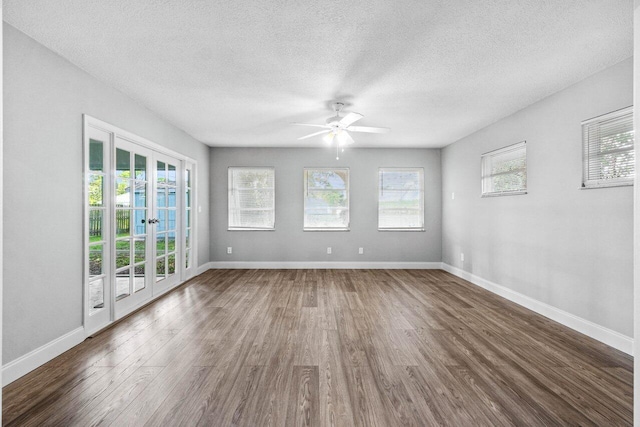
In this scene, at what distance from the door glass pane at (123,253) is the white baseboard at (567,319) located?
4.86 m

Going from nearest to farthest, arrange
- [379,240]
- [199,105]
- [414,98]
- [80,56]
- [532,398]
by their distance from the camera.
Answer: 1. [532,398]
2. [80,56]
3. [414,98]
4. [199,105]
5. [379,240]

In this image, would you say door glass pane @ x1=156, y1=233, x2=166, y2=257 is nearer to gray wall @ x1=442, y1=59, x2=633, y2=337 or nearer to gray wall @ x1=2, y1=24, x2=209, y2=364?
gray wall @ x1=2, y1=24, x2=209, y2=364

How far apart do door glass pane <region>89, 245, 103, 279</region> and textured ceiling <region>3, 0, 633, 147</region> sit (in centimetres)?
170

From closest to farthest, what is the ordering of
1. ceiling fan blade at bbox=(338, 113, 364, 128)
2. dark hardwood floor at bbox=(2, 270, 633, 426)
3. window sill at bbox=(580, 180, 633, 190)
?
dark hardwood floor at bbox=(2, 270, 633, 426)
window sill at bbox=(580, 180, 633, 190)
ceiling fan blade at bbox=(338, 113, 364, 128)

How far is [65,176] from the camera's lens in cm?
275

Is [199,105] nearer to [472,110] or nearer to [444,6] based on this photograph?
[444,6]

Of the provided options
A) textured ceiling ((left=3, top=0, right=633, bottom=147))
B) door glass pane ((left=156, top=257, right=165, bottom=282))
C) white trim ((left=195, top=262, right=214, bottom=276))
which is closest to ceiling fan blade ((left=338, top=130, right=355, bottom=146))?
textured ceiling ((left=3, top=0, right=633, bottom=147))

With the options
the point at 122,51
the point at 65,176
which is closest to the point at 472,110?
the point at 122,51

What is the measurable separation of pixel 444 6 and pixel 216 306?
3759 mm

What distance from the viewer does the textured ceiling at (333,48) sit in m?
2.12

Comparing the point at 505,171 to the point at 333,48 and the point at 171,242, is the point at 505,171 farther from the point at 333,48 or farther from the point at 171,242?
the point at 171,242

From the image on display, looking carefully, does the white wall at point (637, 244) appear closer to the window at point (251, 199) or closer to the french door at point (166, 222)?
the french door at point (166, 222)

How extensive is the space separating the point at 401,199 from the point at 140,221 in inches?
185

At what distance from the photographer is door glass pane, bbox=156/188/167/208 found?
14.6 feet
